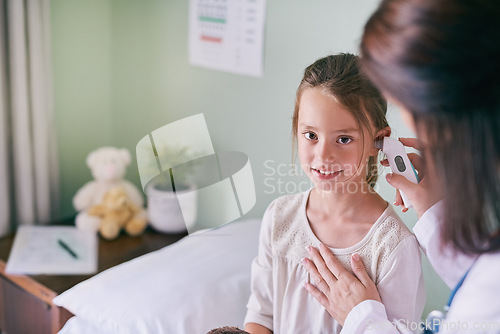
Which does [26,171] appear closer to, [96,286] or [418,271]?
[96,286]

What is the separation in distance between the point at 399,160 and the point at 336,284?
24 centimetres

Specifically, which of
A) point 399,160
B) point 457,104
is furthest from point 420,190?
point 457,104

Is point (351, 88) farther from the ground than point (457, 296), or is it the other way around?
point (351, 88)

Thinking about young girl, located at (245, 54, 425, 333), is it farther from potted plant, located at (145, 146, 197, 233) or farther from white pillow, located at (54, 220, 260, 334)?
potted plant, located at (145, 146, 197, 233)

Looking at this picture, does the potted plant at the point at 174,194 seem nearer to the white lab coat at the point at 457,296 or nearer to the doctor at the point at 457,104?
the white lab coat at the point at 457,296

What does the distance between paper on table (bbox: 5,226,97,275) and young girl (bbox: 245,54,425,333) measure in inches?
27.2

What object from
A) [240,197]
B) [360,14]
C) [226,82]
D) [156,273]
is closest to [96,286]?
[156,273]

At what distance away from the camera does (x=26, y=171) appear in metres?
1.78

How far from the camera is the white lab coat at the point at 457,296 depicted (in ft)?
2.18

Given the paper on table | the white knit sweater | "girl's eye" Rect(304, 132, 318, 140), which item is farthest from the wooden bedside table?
"girl's eye" Rect(304, 132, 318, 140)

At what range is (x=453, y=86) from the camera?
0.59 m

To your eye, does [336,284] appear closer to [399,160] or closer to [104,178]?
[399,160]

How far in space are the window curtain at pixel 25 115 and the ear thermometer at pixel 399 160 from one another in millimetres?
1280

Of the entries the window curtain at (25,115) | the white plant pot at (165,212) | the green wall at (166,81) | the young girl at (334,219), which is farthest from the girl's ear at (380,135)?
the window curtain at (25,115)
